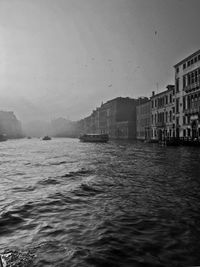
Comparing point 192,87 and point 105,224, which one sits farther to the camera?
point 192,87

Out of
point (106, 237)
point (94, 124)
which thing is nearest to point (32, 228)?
point (106, 237)

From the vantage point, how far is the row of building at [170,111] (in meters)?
45.7

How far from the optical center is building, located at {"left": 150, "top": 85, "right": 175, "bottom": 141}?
5656 centimetres

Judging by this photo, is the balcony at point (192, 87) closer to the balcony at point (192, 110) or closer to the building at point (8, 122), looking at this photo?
the balcony at point (192, 110)

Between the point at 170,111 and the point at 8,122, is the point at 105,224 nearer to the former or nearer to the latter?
the point at 170,111

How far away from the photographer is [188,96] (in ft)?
157

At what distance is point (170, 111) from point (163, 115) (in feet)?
15.3

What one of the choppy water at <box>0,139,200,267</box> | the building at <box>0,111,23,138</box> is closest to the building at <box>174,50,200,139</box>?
the choppy water at <box>0,139,200,267</box>

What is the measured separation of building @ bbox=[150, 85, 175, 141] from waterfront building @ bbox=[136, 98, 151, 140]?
359cm

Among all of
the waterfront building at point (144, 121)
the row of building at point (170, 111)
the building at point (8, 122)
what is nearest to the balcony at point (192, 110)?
the row of building at point (170, 111)

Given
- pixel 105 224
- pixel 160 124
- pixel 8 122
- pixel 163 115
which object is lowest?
pixel 105 224

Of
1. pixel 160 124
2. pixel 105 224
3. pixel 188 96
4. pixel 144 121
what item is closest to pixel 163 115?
pixel 160 124

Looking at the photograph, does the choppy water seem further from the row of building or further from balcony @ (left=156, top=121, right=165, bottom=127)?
balcony @ (left=156, top=121, right=165, bottom=127)

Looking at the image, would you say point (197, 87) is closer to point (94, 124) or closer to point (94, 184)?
point (94, 184)
